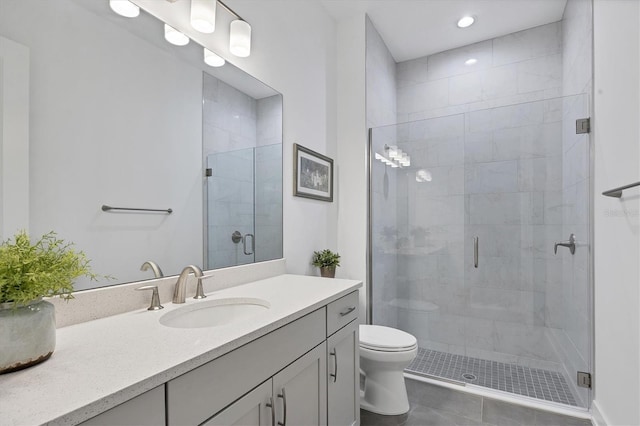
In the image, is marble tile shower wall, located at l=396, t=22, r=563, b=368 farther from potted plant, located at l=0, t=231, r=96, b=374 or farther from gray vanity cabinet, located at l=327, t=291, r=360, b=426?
potted plant, located at l=0, t=231, r=96, b=374

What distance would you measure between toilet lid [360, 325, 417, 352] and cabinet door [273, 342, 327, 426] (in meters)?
0.63

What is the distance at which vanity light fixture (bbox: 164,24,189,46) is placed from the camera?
1355 millimetres

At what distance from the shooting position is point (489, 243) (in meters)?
2.55

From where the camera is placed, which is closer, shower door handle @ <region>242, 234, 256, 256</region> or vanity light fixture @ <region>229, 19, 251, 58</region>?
vanity light fixture @ <region>229, 19, 251, 58</region>

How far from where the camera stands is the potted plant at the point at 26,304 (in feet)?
2.18

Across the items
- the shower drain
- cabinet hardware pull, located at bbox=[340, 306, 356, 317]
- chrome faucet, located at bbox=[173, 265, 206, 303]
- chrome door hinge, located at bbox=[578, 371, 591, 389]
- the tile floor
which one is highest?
chrome faucet, located at bbox=[173, 265, 206, 303]

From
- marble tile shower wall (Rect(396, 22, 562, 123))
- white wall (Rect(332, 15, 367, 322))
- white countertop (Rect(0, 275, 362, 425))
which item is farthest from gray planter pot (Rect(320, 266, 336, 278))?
marble tile shower wall (Rect(396, 22, 562, 123))

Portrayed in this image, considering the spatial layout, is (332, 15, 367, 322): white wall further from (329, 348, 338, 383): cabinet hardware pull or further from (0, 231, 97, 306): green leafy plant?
(0, 231, 97, 306): green leafy plant

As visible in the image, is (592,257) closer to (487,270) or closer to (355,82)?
(487,270)

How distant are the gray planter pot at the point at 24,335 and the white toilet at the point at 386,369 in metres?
1.58

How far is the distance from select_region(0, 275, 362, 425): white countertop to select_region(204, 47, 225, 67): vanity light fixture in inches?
43.1

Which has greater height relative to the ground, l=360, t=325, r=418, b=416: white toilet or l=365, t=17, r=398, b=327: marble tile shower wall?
l=365, t=17, r=398, b=327: marble tile shower wall

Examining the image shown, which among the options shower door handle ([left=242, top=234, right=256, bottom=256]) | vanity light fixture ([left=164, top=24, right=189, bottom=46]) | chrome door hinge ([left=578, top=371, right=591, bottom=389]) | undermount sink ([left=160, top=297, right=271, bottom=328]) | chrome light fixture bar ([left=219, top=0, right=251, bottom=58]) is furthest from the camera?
chrome door hinge ([left=578, top=371, right=591, bottom=389])

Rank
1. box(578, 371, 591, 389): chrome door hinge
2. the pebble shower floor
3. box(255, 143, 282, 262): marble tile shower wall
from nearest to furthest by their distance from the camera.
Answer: box(255, 143, 282, 262): marble tile shower wall → box(578, 371, 591, 389): chrome door hinge → the pebble shower floor
